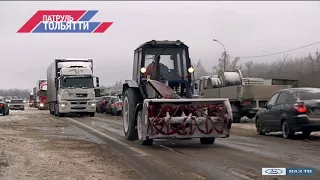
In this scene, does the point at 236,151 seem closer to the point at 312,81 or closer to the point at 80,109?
the point at 80,109

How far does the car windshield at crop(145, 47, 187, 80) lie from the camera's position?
13391mm

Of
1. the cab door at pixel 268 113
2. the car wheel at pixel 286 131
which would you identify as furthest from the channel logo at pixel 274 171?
the cab door at pixel 268 113

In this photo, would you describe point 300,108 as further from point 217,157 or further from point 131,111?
point 131,111

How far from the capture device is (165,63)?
13438 mm

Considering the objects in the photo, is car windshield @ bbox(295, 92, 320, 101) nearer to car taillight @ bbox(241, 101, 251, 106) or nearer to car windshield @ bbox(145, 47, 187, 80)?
car windshield @ bbox(145, 47, 187, 80)

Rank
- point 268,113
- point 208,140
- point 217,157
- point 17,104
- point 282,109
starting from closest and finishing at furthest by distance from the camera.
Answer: point 217,157 < point 208,140 < point 282,109 < point 268,113 < point 17,104

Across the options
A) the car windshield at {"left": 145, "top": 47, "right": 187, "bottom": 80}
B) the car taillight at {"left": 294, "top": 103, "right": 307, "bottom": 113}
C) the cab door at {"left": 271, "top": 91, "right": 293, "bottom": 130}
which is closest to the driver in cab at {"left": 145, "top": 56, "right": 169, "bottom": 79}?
the car windshield at {"left": 145, "top": 47, "right": 187, "bottom": 80}

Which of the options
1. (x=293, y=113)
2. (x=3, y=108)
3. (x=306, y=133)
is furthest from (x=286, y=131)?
(x=3, y=108)

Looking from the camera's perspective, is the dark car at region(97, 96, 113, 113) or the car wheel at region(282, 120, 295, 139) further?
the dark car at region(97, 96, 113, 113)

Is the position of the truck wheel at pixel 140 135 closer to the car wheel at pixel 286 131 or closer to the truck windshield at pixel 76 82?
the car wheel at pixel 286 131

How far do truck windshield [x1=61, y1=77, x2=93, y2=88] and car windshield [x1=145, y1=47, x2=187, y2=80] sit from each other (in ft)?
58.8

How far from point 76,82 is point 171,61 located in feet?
59.7

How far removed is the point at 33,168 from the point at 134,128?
5091 mm

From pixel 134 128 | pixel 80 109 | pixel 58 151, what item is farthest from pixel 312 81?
pixel 58 151
